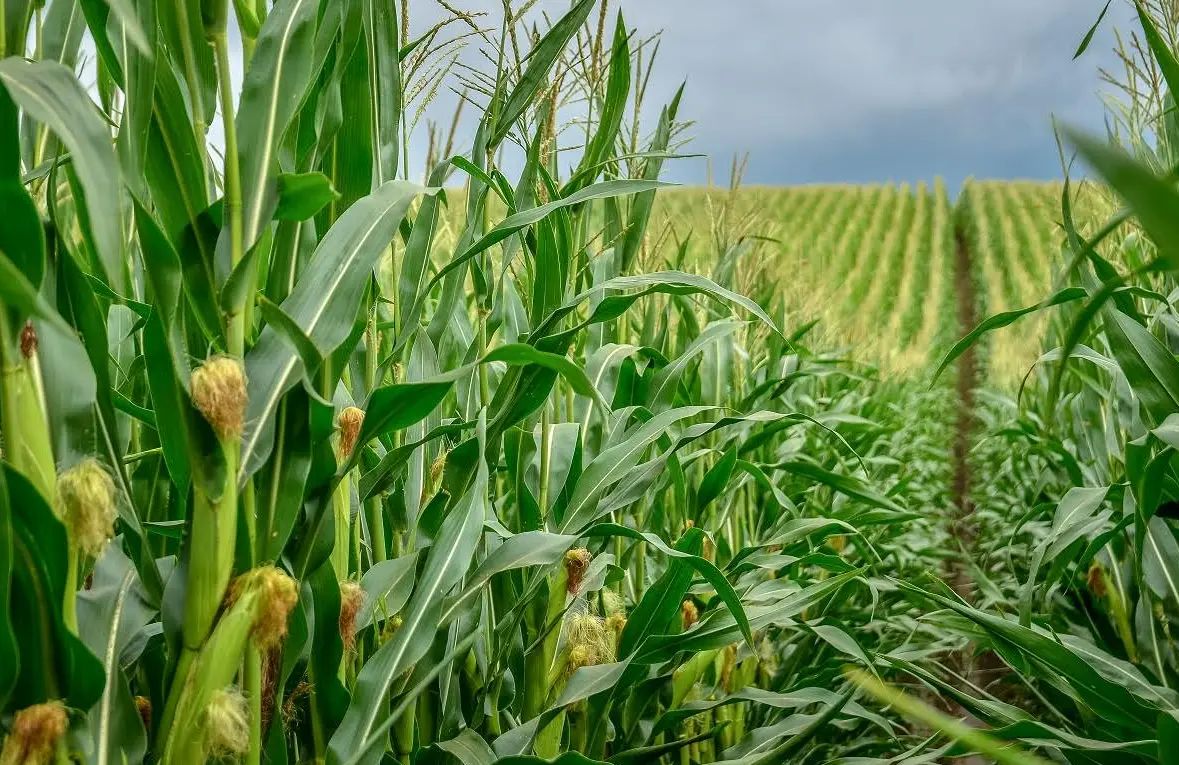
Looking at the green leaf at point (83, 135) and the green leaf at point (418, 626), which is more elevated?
the green leaf at point (83, 135)

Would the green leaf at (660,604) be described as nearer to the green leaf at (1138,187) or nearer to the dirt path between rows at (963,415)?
the green leaf at (1138,187)

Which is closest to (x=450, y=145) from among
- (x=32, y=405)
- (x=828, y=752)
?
(x=32, y=405)

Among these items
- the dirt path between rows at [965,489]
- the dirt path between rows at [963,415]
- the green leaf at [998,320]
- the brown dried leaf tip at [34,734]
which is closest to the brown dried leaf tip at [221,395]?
the brown dried leaf tip at [34,734]

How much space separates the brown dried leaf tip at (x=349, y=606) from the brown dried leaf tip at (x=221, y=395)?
230mm

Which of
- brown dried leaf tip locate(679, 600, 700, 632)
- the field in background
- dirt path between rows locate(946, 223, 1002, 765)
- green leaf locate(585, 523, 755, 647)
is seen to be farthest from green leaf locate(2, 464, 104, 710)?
the field in background

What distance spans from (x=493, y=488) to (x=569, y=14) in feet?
2.41

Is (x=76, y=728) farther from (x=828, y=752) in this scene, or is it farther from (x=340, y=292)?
(x=828, y=752)

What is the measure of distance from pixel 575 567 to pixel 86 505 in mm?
543

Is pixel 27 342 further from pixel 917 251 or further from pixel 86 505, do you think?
pixel 917 251

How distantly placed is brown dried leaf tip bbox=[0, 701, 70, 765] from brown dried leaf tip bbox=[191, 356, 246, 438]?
0.22 meters

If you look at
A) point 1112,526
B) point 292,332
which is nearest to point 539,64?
point 292,332

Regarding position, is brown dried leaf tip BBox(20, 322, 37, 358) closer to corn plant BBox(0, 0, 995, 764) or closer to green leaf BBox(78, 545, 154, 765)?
corn plant BBox(0, 0, 995, 764)

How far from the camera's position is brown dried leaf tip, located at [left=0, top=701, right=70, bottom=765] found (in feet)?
2.05

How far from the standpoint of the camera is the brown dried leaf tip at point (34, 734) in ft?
2.05
